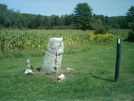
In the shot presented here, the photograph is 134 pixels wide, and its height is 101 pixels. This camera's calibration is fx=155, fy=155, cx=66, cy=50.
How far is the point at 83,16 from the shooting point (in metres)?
66.9

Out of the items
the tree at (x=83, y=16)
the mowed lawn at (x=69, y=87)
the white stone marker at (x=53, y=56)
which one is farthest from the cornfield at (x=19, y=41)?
the tree at (x=83, y=16)

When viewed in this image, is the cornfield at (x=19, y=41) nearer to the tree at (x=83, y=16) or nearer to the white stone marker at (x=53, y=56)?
the white stone marker at (x=53, y=56)

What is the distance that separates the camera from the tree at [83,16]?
65.7 m

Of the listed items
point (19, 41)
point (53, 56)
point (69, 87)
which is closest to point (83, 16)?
point (19, 41)

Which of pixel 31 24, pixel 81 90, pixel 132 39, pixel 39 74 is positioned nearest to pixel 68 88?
pixel 81 90

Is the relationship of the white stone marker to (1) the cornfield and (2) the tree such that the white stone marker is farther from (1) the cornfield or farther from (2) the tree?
(2) the tree

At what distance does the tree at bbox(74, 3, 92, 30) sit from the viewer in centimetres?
6569

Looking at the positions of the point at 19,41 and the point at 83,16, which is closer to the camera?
the point at 19,41

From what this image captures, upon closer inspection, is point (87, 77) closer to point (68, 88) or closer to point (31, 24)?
point (68, 88)

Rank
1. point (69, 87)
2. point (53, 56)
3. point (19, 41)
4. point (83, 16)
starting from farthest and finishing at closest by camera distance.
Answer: point (83, 16) < point (19, 41) < point (53, 56) < point (69, 87)

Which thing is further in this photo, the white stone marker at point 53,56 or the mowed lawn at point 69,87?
the white stone marker at point 53,56

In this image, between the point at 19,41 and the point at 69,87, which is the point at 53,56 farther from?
the point at 19,41

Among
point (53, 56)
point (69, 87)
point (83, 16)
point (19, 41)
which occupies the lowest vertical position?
point (69, 87)

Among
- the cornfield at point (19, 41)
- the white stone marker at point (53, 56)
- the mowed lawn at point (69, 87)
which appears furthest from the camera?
the cornfield at point (19, 41)
